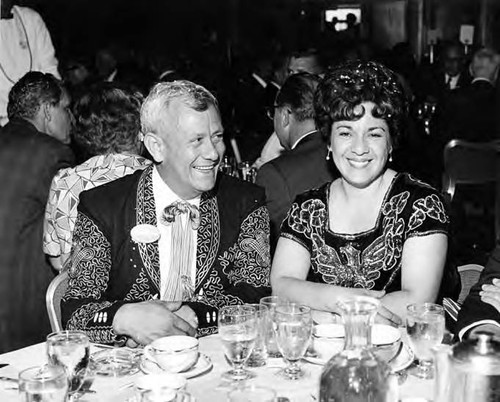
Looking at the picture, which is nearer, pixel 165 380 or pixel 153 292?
pixel 165 380

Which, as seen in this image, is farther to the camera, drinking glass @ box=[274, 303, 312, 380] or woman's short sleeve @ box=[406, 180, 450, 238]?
woman's short sleeve @ box=[406, 180, 450, 238]

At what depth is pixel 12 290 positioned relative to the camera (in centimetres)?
361

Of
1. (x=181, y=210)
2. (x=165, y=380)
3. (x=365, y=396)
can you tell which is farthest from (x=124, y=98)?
(x=365, y=396)

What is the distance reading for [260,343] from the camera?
6.86 feet

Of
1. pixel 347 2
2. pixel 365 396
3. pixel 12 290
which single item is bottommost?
pixel 12 290

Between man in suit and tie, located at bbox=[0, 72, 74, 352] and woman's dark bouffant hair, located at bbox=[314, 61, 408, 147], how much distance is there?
1412 millimetres

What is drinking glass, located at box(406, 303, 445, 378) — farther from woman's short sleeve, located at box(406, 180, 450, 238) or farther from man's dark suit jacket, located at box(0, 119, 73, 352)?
man's dark suit jacket, located at box(0, 119, 73, 352)

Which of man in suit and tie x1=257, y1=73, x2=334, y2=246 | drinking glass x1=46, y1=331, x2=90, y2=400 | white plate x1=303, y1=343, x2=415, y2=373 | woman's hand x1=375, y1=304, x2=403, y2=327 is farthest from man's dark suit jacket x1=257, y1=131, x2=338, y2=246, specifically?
drinking glass x1=46, y1=331, x2=90, y2=400

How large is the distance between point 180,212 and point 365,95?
2.55ft

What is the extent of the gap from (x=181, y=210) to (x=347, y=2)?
516 inches

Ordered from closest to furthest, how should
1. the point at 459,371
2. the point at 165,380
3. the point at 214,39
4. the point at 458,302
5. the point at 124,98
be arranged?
the point at 459,371 → the point at 165,380 → the point at 458,302 → the point at 124,98 → the point at 214,39

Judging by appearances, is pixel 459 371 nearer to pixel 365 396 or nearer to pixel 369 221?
pixel 365 396

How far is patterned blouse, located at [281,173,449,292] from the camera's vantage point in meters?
2.78

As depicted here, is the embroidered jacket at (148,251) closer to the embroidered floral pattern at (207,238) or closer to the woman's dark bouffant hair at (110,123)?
the embroidered floral pattern at (207,238)
